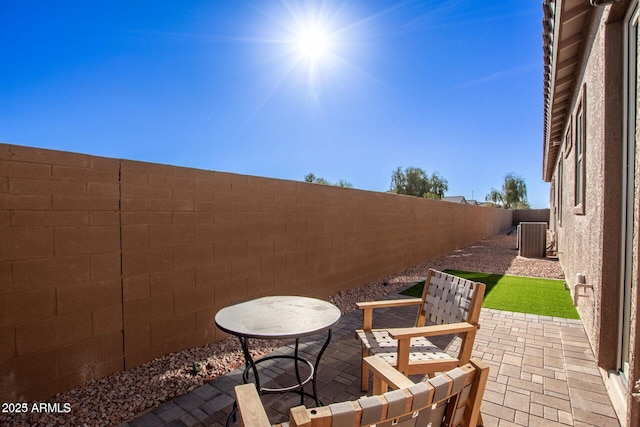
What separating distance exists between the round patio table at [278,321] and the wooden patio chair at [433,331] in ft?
1.43

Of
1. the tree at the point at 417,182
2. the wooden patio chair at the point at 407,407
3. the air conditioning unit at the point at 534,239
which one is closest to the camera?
the wooden patio chair at the point at 407,407

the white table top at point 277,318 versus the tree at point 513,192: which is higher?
the tree at point 513,192

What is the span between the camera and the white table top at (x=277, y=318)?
198cm

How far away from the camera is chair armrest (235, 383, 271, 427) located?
0.90 m

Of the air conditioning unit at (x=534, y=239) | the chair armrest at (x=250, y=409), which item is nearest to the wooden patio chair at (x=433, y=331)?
the chair armrest at (x=250, y=409)

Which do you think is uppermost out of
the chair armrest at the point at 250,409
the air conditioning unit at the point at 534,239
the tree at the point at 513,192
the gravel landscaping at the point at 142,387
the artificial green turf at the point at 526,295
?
the tree at the point at 513,192

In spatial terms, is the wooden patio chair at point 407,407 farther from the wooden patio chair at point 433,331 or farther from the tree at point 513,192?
the tree at point 513,192

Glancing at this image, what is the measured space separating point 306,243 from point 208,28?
5.16 m

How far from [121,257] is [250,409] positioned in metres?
2.30

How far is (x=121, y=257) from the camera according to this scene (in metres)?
2.69

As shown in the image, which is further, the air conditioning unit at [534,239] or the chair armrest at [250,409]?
the air conditioning unit at [534,239]

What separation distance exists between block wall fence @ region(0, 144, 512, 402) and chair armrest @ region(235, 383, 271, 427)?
208 centimetres

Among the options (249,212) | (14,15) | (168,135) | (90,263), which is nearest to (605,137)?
(249,212)

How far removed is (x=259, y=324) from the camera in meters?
2.11
